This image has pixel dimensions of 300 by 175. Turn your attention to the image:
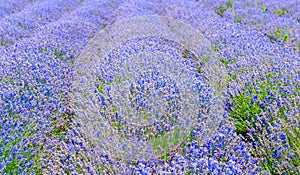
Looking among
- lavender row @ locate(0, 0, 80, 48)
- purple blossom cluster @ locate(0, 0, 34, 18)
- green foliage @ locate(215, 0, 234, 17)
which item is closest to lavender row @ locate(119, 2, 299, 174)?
green foliage @ locate(215, 0, 234, 17)

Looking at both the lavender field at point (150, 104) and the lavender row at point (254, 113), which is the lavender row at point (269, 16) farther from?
the lavender row at point (254, 113)

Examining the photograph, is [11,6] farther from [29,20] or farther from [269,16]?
[269,16]

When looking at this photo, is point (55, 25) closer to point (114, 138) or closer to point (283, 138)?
point (114, 138)

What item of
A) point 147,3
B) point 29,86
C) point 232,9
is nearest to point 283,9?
point 232,9

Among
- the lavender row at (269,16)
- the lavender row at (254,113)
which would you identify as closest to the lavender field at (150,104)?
the lavender row at (254,113)

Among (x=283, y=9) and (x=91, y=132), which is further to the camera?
(x=283, y=9)

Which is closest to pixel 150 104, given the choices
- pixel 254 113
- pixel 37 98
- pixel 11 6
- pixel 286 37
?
pixel 254 113
